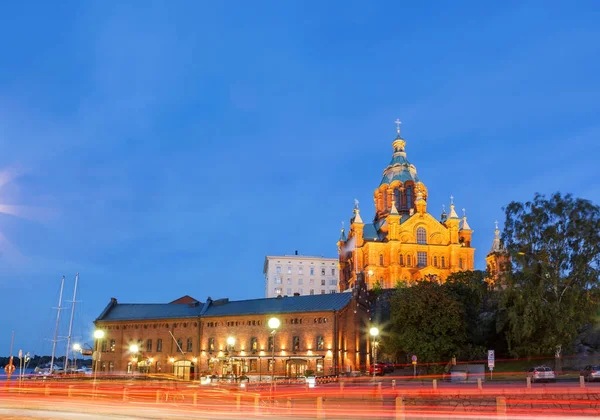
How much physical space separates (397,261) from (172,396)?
272 ft

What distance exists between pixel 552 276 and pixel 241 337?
122 feet

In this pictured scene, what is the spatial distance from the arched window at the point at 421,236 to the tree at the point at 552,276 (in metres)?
58.4

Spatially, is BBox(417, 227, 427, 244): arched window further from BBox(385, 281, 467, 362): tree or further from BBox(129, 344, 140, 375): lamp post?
BBox(129, 344, 140, 375): lamp post

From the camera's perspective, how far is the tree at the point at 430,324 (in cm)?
6144

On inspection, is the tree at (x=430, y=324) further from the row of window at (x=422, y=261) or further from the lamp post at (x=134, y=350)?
the row of window at (x=422, y=261)

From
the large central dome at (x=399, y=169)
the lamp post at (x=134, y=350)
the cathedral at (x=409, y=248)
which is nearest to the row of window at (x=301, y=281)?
the cathedral at (x=409, y=248)

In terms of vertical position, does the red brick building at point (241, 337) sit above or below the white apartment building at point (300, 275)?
below

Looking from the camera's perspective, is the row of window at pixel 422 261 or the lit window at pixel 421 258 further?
the lit window at pixel 421 258

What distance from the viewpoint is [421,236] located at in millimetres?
119000

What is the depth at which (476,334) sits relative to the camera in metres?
70.5

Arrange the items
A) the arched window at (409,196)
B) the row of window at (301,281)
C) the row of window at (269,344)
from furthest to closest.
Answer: the row of window at (301,281), the arched window at (409,196), the row of window at (269,344)

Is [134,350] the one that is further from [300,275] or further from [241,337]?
[300,275]

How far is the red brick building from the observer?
2800 inches

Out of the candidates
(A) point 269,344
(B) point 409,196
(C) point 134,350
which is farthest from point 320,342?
(B) point 409,196
